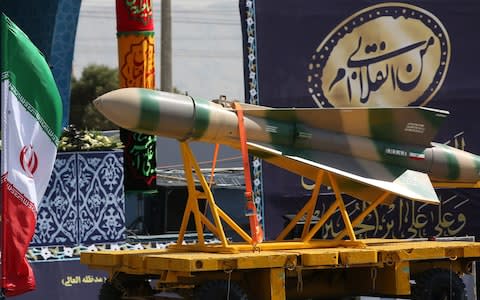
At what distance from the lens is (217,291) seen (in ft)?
37.0

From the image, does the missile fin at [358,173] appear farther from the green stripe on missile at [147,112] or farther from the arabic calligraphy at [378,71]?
the arabic calligraphy at [378,71]

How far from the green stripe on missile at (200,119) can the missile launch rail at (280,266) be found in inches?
10.2

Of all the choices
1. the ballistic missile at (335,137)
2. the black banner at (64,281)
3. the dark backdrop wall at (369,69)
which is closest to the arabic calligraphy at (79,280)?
the black banner at (64,281)

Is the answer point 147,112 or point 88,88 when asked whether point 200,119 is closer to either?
point 147,112

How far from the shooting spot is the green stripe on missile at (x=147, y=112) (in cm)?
1153

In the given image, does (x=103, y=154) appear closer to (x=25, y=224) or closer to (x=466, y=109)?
(x=25, y=224)

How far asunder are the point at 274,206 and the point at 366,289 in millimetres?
3091

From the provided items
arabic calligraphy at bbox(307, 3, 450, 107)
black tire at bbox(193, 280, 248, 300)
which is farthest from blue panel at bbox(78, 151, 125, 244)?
black tire at bbox(193, 280, 248, 300)

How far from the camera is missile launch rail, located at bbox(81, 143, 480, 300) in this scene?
1130cm

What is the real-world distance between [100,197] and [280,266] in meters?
3.43

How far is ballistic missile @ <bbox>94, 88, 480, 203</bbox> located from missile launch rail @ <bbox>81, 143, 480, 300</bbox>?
292 millimetres

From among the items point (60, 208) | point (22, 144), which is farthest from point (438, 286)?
point (22, 144)

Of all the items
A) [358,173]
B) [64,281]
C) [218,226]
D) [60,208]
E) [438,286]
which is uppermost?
[358,173]

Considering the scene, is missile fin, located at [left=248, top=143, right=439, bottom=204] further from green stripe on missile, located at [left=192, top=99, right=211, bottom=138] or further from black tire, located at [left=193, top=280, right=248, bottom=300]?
black tire, located at [left=193, top=280, right=248, bottom=300]
